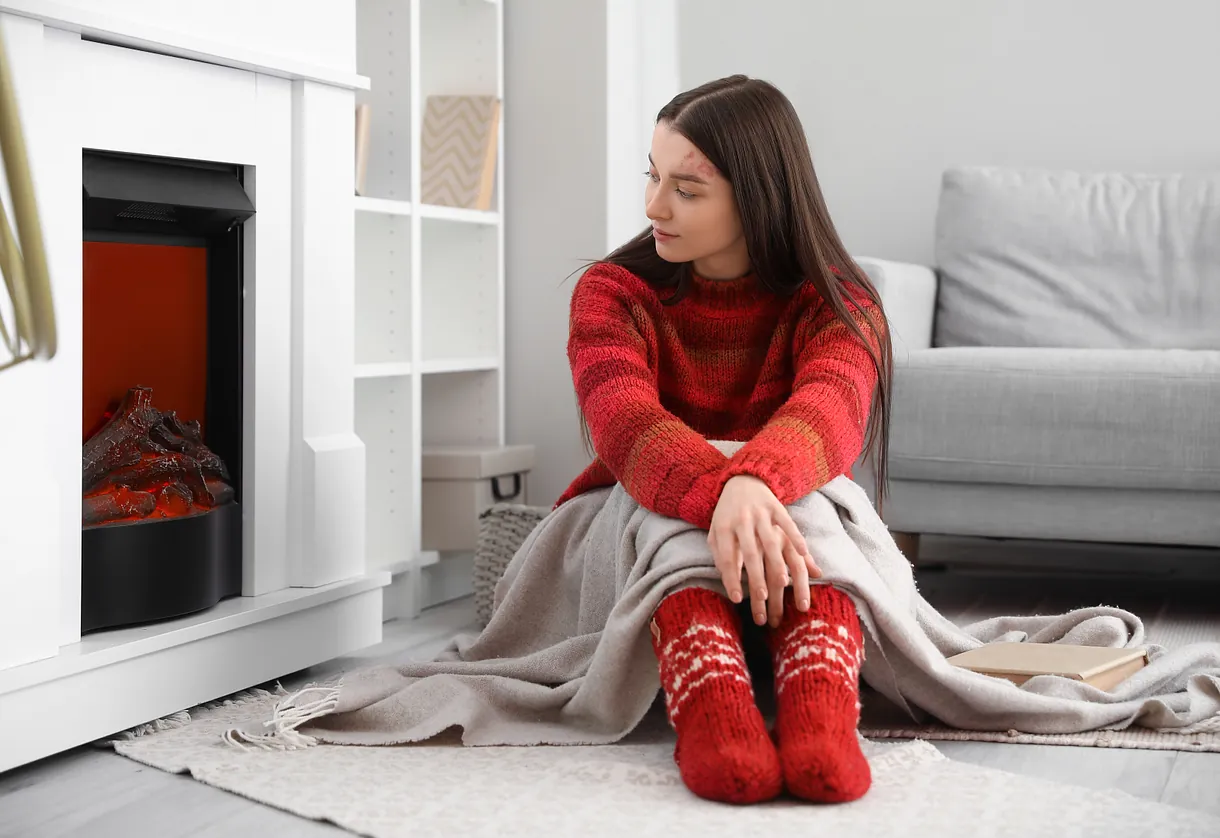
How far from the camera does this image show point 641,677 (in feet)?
4.27

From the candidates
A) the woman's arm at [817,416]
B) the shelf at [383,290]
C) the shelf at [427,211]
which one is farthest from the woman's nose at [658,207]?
the shelf at [383,290]

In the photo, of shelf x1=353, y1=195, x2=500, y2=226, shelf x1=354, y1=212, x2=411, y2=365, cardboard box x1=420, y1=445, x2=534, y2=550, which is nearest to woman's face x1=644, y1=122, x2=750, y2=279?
shelf x1=353, y1=195, x2=500, y2=226

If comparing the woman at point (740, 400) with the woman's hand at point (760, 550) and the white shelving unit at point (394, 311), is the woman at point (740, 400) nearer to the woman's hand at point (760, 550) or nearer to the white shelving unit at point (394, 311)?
the woman's hand at point (760, 550)

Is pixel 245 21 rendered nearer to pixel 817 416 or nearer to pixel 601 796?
pixel 817 416

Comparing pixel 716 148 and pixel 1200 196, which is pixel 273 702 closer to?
pixel 716 148

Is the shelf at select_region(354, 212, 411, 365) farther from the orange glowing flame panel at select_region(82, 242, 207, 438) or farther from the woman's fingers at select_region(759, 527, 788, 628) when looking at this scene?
the woman's fingers at select_region(759, 527, 788, 628)

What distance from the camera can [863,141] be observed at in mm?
2922

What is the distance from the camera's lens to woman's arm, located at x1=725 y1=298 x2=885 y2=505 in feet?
4.21

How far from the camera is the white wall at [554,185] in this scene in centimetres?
251

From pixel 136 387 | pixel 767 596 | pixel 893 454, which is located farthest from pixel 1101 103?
pixel 136 387

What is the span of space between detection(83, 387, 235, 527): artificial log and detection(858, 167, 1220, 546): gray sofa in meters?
1.09

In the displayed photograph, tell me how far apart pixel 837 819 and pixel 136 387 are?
936mm

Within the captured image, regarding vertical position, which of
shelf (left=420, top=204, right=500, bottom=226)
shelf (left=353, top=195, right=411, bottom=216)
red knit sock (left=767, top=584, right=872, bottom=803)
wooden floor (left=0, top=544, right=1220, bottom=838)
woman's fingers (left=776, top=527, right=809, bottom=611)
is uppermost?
shelf (left=420, top=204, right=500, bottom=226)

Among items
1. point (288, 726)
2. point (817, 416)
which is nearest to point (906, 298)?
point (817, 416)
